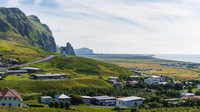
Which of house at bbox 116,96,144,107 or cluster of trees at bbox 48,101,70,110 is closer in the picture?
cluster of trees at bbox 48,101,70,110

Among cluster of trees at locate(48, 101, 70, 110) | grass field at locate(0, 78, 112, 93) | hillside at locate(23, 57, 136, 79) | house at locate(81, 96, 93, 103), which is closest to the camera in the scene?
cluster of trees at locate(48, 101, 70, 110)

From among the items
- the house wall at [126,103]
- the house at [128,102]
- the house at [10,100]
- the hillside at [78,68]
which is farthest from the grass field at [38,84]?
the house at [128,102]

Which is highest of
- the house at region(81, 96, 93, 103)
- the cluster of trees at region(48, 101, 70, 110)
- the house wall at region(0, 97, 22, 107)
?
the house wall at region(0, 97, 22, 107)

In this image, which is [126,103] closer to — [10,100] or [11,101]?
[11,101]

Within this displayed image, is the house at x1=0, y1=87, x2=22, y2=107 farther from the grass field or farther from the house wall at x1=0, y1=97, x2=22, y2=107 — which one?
the grass field

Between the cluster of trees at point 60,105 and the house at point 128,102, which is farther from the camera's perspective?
the house at point 128,102

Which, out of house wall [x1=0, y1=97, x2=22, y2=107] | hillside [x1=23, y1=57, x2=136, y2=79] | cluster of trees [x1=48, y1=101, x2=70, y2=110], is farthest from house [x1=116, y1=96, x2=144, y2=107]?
hillside [x1=23, y1=57, x2=136, y2=79]

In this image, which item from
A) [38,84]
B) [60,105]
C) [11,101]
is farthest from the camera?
[38,84]

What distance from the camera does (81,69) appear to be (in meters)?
135

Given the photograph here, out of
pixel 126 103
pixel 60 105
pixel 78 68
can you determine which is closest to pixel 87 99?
pixel 126 103

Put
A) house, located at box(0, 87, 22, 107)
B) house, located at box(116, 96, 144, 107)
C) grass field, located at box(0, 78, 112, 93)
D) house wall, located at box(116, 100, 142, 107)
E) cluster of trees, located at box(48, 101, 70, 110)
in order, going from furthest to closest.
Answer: grass field, located at box(0, 78, 112, 93) < house, located at box(116, 96, 144, 107) < house wall, located at box(116, 100, 142, 107) < cluster of trees, located at box(48, 101, 70, 110) < house, located at box(0, 87, 22, 107)

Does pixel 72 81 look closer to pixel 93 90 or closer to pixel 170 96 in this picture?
pixel 93 90

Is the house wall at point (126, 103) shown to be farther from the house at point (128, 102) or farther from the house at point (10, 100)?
the house at point (10, 100)

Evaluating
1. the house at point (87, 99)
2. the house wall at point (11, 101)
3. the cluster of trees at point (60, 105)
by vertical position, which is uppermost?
the house wall at point (11, 101)
